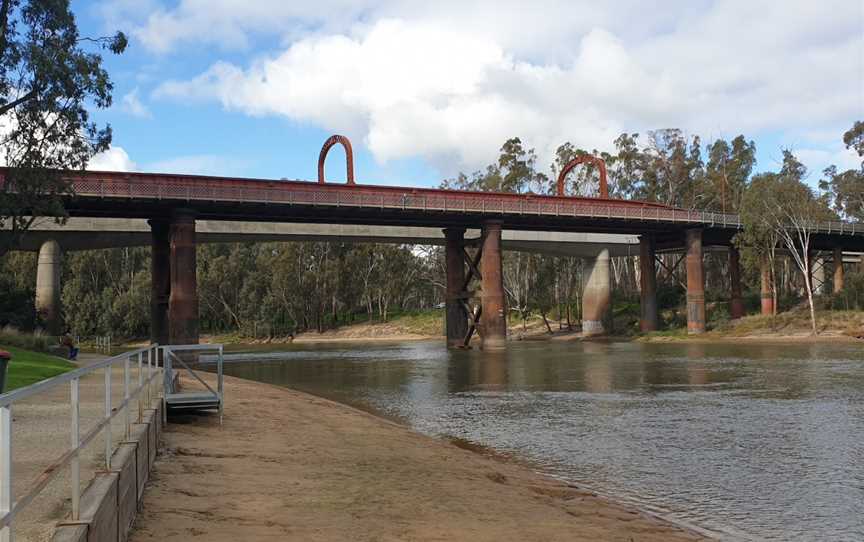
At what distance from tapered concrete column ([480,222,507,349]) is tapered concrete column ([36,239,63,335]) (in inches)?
1244

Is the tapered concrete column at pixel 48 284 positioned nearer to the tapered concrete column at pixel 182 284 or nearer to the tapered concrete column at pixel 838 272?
the tapered concrete column at pixel 182 284

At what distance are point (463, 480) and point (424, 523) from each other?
271cm

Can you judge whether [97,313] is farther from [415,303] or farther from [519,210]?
[519,210]

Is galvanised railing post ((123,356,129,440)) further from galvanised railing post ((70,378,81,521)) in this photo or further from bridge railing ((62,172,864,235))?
bridge railing ((62,172,864,235))

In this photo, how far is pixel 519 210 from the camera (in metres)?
55.7

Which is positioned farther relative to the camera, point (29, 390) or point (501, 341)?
point (501, 341)

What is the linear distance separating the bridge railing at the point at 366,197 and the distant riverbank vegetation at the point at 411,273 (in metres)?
20.6

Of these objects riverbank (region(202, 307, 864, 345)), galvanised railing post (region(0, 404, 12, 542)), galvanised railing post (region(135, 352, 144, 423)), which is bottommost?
riverbank (region(202, 307, 864, 345))

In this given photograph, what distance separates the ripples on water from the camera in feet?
33.6

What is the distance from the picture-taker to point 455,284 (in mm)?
58938

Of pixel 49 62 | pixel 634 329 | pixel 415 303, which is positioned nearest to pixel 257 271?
pixel 415 303

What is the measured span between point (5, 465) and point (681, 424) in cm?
1603

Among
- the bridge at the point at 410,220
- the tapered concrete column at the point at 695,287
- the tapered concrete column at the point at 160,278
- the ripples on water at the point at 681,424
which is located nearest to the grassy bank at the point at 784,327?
the tapered concrete column at the point at 695,287

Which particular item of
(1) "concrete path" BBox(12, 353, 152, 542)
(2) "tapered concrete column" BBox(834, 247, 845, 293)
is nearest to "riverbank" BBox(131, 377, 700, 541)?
A: (1) "concrete path" BBox(12, 353, 152, 542)
